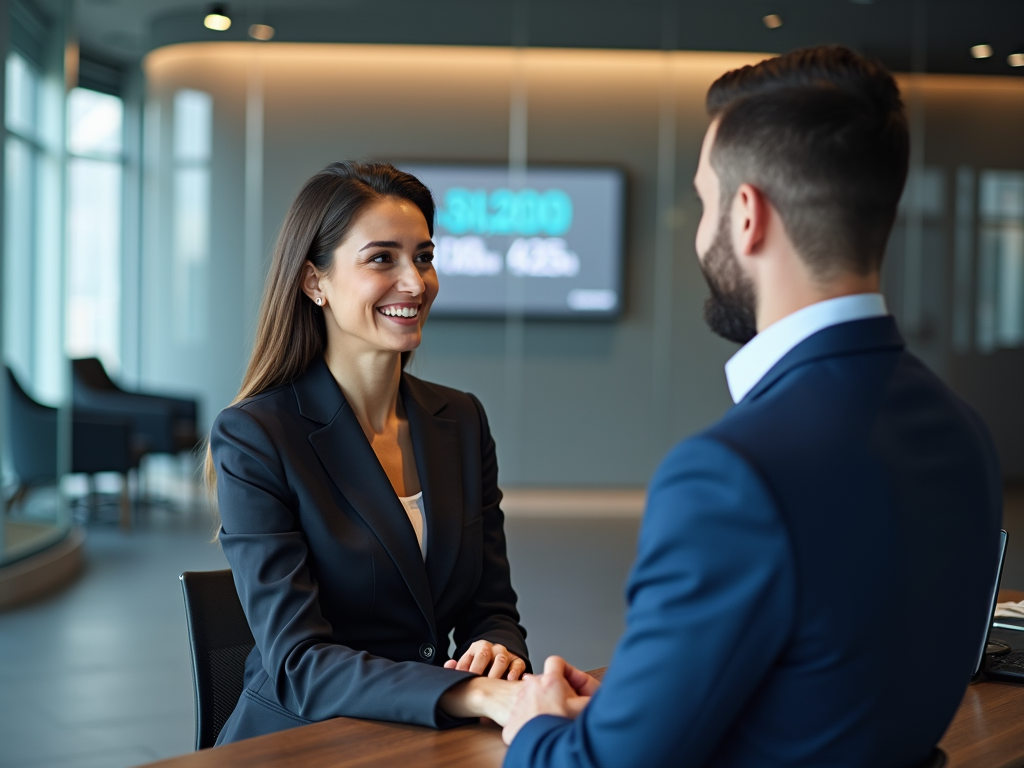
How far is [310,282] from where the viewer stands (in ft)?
6.89

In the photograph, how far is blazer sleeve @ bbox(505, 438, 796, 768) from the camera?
88cm

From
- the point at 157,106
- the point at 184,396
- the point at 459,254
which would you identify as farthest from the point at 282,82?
the point at 184,396

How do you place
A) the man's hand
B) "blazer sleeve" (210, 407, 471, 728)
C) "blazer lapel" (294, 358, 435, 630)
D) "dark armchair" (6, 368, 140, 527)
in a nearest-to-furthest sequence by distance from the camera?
the man's hand, "blazer sleeve" (210, 407, 471, 728), "blazer lapel" (294, 358, 435, 630), "dark armchair" (6, 368, 140, 527)

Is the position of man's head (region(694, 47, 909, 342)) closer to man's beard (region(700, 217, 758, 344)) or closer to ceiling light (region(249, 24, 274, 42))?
man's beard (region(700, 217, 758, 344))

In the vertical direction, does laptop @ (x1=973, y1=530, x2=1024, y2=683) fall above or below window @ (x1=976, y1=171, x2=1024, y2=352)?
below

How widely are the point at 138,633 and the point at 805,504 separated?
15.5 ft

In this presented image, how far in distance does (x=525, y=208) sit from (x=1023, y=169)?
12.3ft

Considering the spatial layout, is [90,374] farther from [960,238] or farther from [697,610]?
[697,610]

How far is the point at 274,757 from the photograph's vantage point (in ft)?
4.23

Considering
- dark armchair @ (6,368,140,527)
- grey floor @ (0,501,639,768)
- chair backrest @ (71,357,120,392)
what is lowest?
grey floor @ (0,501,639,768)

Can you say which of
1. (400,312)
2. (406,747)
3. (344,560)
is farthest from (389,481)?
(406,747)

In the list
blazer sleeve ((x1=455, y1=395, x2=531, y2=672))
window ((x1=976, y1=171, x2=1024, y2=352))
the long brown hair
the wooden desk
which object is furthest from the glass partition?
window ((x1=976, y1=171, x2=1024, y2=352))

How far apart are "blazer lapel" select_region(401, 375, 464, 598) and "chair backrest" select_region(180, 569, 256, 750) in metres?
0.38

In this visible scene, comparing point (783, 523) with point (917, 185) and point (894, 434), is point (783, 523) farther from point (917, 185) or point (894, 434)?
point (917, 185)
